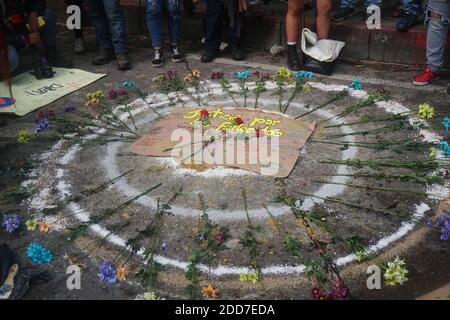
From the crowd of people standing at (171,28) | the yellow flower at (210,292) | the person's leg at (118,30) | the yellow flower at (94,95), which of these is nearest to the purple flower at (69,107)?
the yellow flower at (94,95)

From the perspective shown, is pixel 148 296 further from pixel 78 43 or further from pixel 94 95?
pixel 78 43

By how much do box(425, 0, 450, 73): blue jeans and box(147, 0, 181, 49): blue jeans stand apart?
2.96 m

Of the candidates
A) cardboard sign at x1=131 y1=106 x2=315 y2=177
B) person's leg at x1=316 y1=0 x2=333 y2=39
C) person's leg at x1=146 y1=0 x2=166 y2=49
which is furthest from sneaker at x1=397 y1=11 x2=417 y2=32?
person's leg at x1=146 y1=0 x2=166 y2=49

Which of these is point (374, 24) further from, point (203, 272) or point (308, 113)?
point (203, 272)

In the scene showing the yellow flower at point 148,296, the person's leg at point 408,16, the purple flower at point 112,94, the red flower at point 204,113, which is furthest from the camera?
the person's leg at point 408,16

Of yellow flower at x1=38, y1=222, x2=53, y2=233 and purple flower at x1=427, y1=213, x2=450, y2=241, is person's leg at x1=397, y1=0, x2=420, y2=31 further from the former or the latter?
yellow flower at x1=38, y1=222, x2=53, y2=233

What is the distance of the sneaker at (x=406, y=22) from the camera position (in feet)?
18.4

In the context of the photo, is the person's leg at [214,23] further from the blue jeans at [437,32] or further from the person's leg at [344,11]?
the blue jeans at [437,32]

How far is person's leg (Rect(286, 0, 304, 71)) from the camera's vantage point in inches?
218

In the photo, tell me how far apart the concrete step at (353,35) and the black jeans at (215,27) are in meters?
0.48

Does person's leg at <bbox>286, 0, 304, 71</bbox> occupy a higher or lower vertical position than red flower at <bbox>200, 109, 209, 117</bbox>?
higher

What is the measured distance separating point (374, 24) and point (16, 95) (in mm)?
4409

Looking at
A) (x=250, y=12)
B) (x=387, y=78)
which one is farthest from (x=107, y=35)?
(x=387, y=78)

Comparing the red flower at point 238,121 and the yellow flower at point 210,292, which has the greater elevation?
the red flower at point 238,121
